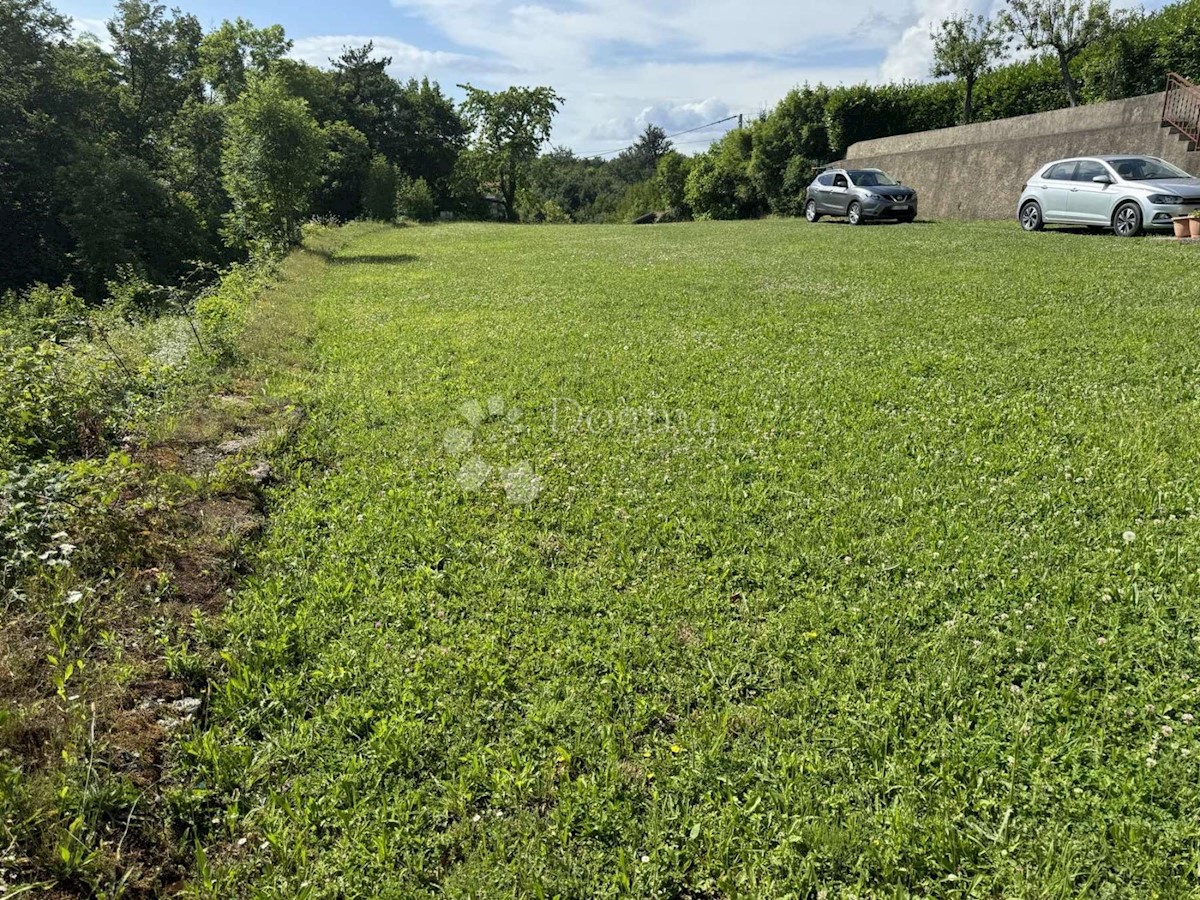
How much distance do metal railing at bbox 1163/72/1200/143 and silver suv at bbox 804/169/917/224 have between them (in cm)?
537

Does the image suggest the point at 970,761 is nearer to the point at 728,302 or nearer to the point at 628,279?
the point at 728,302

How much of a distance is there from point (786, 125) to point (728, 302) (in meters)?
25.0

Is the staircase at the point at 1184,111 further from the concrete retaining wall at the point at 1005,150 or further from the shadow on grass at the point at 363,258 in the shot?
the shadow on grass at the point at 363,258

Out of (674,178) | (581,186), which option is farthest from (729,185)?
(581,186)

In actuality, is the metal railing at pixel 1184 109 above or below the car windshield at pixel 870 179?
above

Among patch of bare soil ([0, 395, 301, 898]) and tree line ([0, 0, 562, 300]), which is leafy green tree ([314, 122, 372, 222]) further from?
patch of bare soil ([0, 395, 301, 898])

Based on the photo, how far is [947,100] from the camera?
26281mm

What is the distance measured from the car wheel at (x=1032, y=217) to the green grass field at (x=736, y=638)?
9.61 metres

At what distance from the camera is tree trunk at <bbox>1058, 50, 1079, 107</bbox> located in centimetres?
2061

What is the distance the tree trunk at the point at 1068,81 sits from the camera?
20.6 m

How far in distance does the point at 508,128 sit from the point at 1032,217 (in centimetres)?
3825

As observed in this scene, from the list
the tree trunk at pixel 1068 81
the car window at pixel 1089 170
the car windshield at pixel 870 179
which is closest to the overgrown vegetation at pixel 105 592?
the car window at pixel 1089 170

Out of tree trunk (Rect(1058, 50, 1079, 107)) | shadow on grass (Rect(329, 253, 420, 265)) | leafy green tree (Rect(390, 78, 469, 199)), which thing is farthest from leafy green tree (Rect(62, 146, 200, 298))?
tree trunk (Rect(1058, 50, 1079, 107))

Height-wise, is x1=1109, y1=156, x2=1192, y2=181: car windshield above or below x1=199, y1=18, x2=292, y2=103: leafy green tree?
below
